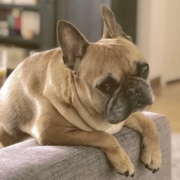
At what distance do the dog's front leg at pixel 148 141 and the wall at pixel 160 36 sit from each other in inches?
101

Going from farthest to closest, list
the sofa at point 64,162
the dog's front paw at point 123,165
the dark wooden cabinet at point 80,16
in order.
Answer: the dark wooden cabinet at point 80,16 → the dog's front paw at point 123,165 → the sofa at point 64,162

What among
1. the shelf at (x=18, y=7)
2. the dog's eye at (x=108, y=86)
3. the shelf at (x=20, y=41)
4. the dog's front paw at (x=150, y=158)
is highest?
the dog's eye at (x=108, y=86)

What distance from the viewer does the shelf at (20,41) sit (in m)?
3.69

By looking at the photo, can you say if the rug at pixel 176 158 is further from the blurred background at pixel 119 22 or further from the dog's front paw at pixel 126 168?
the dog's front paw at pixel 126 168

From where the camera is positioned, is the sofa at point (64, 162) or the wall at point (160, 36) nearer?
the sofa at point (64, 162)

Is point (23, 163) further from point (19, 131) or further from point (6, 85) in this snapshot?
point (6, 85)

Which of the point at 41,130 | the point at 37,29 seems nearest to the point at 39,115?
the point at 41,130

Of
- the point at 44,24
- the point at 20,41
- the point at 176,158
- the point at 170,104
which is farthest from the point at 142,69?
the point at 20,41

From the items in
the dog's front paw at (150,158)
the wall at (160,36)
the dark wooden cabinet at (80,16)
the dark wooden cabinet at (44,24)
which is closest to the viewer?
the dog's front paw at (150,158)

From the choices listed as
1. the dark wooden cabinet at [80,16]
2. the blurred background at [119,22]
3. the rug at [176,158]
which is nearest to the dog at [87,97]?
the rug at [176,158]

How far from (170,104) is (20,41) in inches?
57.0

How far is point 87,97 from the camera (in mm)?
1145

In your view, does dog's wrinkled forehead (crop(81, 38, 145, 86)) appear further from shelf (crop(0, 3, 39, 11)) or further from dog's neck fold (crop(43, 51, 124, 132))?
shelf (crop(0, 3, 39, 11))

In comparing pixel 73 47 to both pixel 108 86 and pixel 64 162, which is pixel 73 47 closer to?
pixel 108 86
